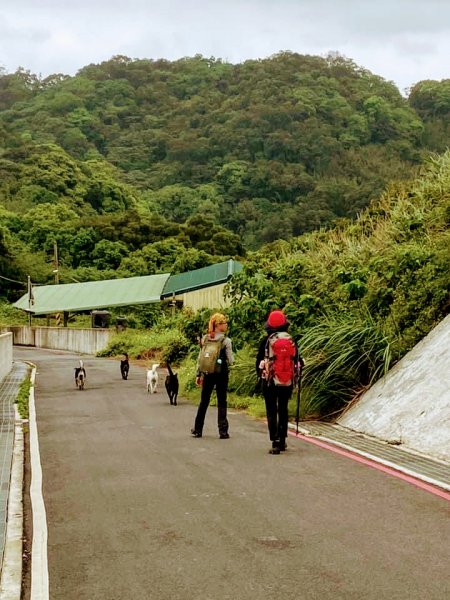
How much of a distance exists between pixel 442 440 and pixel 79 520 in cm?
523

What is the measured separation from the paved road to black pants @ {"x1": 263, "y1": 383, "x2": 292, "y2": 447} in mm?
285

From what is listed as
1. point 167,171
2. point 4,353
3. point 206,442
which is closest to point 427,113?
point 167,171

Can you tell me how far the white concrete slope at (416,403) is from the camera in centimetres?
1076

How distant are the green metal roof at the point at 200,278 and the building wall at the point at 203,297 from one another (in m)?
0.31

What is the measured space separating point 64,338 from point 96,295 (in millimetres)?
4792

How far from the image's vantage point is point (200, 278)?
4806 cm

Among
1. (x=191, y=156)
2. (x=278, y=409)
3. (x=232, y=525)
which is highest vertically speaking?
(x=191, y=156)

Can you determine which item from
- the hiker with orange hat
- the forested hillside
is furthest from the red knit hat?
the forested hillside

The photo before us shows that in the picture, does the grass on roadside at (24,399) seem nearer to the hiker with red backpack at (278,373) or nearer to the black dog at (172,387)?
the black dog at (172,387)

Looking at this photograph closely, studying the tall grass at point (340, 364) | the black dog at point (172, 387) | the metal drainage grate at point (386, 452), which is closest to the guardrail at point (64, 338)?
the black dog at point (172, 387)

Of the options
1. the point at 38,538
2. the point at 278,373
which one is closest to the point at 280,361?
the point at 278,373

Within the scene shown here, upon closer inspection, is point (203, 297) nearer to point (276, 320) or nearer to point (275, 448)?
point (276, 320)

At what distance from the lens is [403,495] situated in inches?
309

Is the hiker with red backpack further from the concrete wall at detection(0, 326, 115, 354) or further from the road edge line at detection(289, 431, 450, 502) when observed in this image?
the concrete wall at detection(0, 326, 115, 354)
